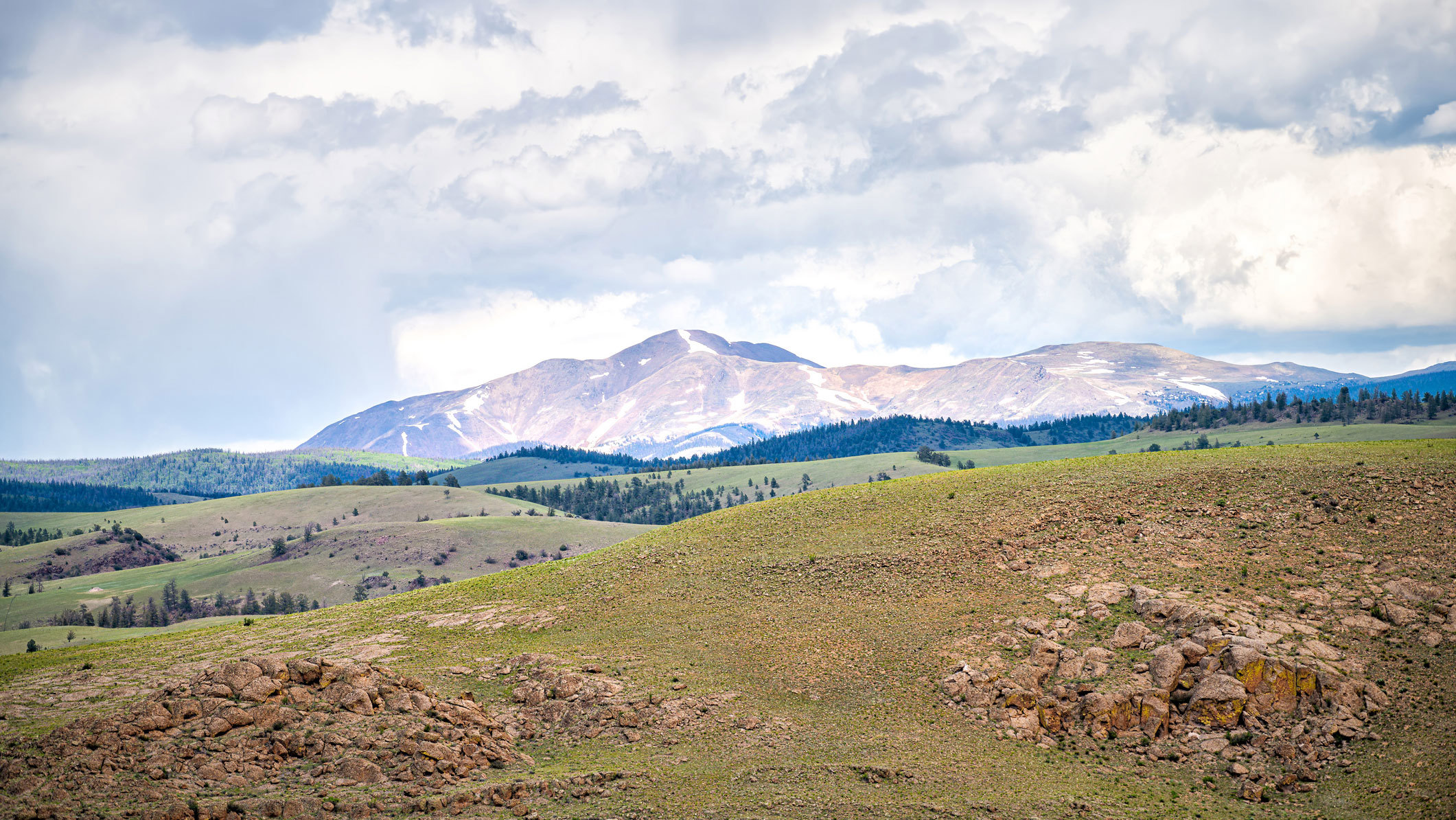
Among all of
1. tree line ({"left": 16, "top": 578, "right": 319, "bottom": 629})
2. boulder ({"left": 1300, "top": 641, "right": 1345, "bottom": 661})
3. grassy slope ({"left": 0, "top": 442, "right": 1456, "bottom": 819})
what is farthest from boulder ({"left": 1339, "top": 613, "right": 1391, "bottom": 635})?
tree line ({"left": 16, "top": 578, "right": 319, "bottom": 629})

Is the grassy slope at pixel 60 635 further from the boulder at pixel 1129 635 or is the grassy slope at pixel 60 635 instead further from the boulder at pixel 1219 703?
the boulder at pixel 1219 703

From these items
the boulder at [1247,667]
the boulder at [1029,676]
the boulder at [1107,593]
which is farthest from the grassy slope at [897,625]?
the boulder at [1247,667]

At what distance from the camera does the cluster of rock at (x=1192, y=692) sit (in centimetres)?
3088

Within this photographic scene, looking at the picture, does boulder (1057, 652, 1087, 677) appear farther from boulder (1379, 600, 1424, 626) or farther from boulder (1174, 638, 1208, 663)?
boulder (1379, 600, 1424, 626)

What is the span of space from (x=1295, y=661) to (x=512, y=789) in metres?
28.6

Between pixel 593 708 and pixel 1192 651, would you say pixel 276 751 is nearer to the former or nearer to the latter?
pixel 593 708

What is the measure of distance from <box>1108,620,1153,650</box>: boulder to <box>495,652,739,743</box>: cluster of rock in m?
15.3

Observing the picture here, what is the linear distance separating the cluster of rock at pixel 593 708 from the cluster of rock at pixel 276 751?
1897 millimetres

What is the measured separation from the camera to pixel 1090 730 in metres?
33.3

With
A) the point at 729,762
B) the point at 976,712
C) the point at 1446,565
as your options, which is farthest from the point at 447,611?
the point at 1446,565

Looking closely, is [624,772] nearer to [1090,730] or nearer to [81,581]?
[1090,730]

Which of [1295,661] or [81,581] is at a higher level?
[1295,661]

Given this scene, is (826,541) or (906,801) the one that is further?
(826,541)

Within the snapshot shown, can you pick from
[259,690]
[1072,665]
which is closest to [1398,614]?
[1072,665]
